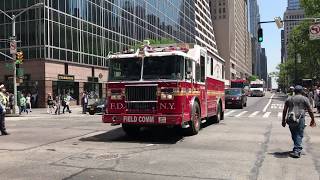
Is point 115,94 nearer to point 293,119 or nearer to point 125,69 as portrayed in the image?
point 125,69

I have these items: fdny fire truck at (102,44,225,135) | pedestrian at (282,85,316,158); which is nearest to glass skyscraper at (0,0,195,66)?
fdny fire truck at (102,44,225,135)

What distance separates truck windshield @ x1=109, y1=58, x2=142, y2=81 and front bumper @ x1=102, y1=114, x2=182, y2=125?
1079mm

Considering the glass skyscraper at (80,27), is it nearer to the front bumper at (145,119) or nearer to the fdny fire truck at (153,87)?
the fdny fire truck at (153,87)

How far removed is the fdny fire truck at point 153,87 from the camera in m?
14.3

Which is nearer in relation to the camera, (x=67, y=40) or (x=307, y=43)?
A: (x=67, y=40)

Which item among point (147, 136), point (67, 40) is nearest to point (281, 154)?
point (147, 136)

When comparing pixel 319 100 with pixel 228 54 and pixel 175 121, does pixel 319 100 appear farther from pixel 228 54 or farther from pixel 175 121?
pixel 228 54

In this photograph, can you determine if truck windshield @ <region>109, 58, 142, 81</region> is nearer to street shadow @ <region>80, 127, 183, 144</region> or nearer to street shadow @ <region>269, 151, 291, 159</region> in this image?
street shadow @ <region>80, 127, 183, 144</region>

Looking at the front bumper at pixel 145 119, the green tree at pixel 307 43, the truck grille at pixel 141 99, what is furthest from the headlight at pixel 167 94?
the green tree at pixel 307 43

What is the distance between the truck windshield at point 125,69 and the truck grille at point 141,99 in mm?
399

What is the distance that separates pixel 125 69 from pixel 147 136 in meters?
2.44

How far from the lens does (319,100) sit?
2959 centimetres

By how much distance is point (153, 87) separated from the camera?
14352 millimetres

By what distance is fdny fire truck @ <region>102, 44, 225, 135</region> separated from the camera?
46.9 feet
